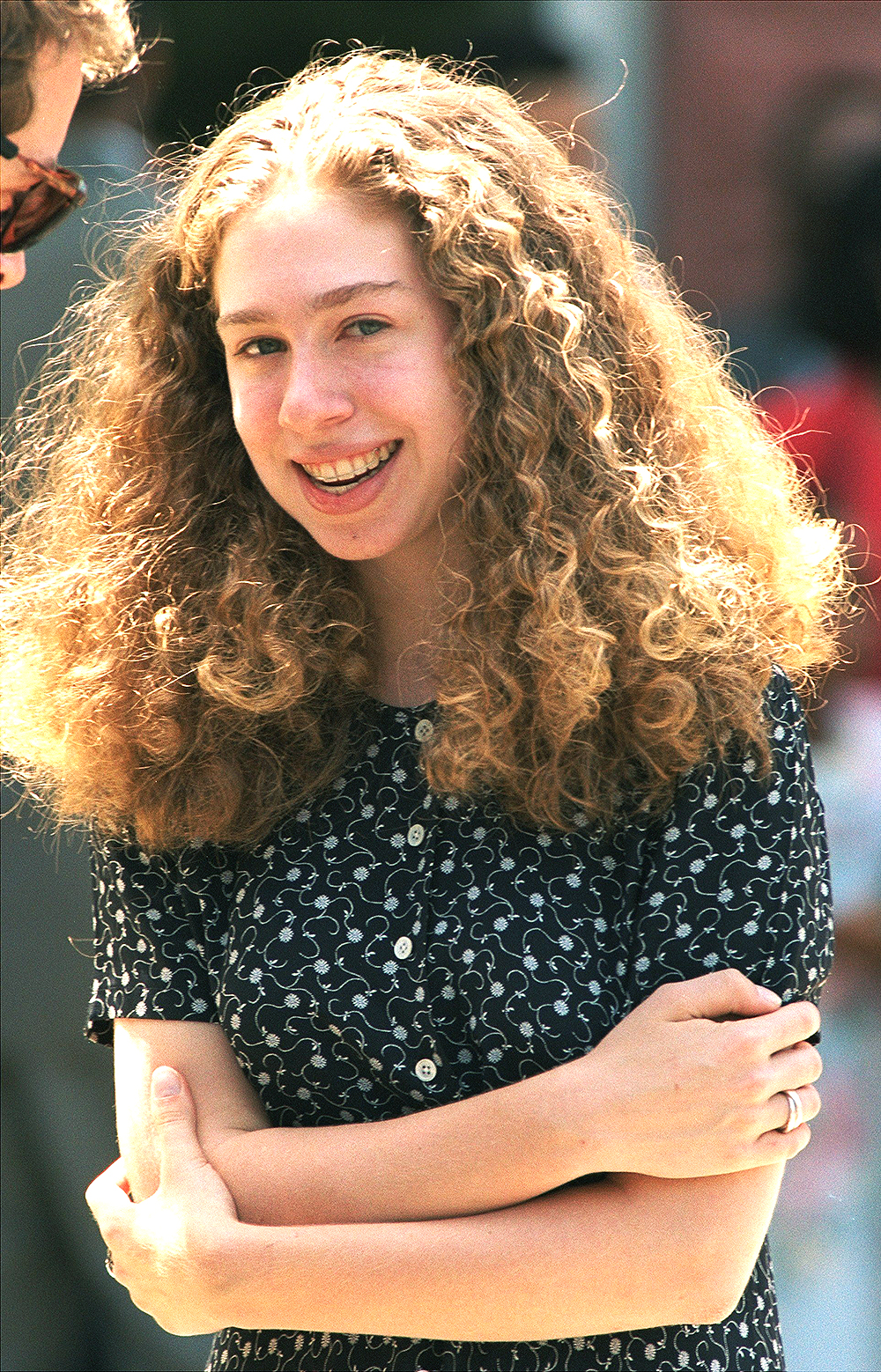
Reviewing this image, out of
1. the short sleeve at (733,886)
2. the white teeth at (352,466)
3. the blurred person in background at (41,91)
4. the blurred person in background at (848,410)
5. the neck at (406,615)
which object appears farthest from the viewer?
the blurred person in background at (848,410)

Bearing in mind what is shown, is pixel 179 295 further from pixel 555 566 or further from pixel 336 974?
pixel 336 974

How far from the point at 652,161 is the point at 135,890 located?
10.0 feet

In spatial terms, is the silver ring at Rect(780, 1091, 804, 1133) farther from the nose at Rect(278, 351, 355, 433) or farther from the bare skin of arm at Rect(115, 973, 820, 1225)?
the nose at Rect(278, 351, 355, 433)

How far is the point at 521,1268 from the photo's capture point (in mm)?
1625

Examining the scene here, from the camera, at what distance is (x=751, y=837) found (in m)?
1.72

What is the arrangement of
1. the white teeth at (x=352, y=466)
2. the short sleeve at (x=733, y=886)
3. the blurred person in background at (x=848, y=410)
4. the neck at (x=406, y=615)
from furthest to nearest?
the blurred person in background at (x=848, y=410)
the neck at (x=406, y=615)
the white teeth at (x=352, y=466)
the short sleeve at (x=733, y=886)

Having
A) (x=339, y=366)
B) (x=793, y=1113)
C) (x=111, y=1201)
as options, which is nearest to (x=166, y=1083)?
(x=111, y=1201)

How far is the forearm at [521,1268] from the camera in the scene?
163cm

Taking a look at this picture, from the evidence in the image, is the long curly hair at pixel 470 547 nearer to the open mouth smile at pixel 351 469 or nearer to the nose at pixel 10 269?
the open mouth smile at pixel 351 469

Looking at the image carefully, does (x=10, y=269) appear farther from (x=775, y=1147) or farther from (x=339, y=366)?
(x=775, y=1147)

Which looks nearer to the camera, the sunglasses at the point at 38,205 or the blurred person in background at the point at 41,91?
the blurred person in background at the point at 41,91

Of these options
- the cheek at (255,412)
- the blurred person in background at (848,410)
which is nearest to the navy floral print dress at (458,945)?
the cheek at (255,412)

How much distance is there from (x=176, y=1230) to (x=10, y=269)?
107 centimetres

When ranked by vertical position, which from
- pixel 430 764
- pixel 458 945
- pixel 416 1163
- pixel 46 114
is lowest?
pixel 416 1163
